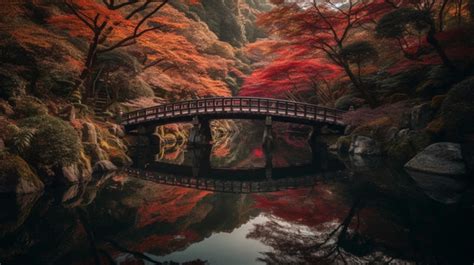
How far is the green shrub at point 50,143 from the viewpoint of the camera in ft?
31.4

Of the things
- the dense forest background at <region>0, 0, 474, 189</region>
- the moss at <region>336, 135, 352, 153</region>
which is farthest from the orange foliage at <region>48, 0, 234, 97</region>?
the moss at <region>336, 135, 352, 153</region>

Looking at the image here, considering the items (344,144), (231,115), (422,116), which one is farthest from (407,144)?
(231,115)

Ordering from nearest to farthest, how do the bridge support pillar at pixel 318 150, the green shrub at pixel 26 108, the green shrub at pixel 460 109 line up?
the green shrub at pixel 26 108
the green shrub at pixel 460 109
the bridge support pillar at pixel 318 150

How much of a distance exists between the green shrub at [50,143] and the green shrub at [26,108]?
1034 mm

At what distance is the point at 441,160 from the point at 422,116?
301 centimetres

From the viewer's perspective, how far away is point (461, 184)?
32.3ft

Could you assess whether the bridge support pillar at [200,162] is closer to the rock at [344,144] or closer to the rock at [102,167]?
the rock at [102,167]

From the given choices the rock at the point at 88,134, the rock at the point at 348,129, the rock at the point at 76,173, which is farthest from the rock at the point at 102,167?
the rock at the point at 348,129

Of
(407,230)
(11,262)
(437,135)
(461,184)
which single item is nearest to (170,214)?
(11,262)

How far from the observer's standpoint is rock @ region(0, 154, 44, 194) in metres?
8.52

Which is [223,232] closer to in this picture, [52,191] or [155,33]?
[52,191]

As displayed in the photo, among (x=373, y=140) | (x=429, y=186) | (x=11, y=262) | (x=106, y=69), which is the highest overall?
(x=106, y=69)

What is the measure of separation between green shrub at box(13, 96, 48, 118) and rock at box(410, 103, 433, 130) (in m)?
16.6

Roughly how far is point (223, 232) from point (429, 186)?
769cm
